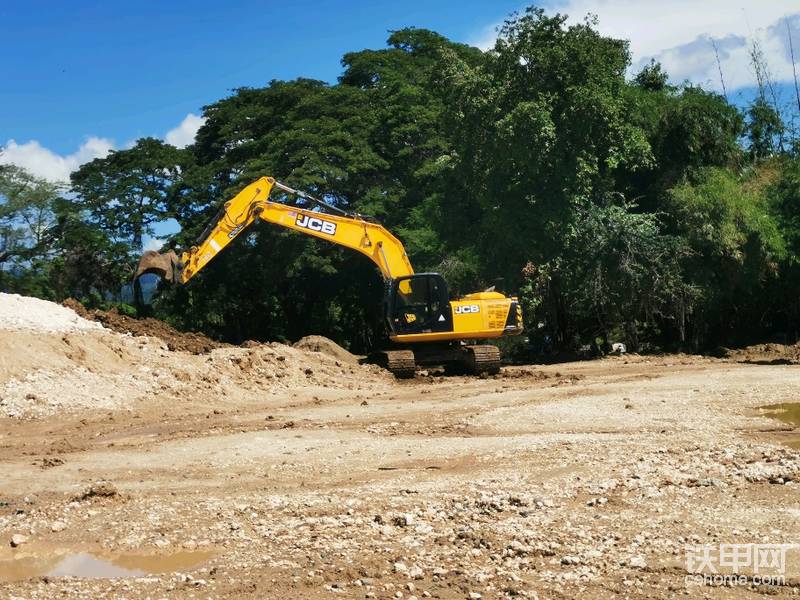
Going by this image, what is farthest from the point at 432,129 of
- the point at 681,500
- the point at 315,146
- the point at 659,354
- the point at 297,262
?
the point at 681,500

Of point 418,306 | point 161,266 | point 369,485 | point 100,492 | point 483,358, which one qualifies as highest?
point 161,266

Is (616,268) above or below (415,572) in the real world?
above

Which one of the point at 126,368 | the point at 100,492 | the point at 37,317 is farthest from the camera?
the point at 37,317

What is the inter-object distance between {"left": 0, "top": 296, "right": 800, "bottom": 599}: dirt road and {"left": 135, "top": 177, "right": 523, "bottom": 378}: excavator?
3.77m

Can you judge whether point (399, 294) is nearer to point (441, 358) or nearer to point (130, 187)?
point (441, 358)

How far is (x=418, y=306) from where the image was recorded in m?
22.0

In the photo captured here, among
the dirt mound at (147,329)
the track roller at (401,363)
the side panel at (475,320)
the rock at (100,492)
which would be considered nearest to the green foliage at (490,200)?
the side panel at (475,320)

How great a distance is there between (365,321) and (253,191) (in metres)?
14.9

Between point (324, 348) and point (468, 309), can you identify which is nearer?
point (468, 309)

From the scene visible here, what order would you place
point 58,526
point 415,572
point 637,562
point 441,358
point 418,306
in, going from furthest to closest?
point 441,358 → point 418,306 → point 58,526 → point 637,562 → point 415,572

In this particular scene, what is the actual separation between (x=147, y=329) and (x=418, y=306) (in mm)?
6059
